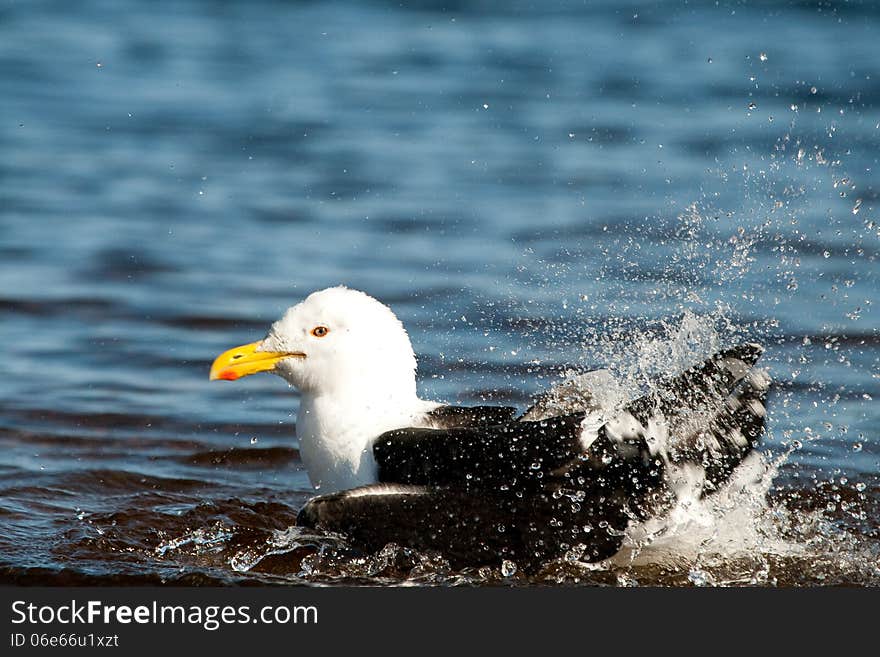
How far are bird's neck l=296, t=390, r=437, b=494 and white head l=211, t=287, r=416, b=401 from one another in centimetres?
3

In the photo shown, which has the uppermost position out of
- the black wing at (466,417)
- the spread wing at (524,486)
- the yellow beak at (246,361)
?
the yellow beak at (246,361)

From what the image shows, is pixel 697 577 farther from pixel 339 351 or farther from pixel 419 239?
pixel 419 239

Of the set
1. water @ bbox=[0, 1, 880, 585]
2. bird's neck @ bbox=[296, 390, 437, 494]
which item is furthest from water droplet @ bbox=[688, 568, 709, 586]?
bird's neck @ bbox=[296, 390, 437, 494]

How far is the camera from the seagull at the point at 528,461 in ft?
19.8

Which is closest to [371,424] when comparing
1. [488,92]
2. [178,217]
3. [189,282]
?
[189,282]

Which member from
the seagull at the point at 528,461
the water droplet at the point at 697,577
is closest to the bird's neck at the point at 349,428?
the seagull at the point at 528,461

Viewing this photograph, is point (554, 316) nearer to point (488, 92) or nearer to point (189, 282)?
point (189, 282)

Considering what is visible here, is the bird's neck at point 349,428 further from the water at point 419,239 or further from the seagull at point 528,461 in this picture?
the water at point 419,239

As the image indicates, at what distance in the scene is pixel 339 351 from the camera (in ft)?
22.1

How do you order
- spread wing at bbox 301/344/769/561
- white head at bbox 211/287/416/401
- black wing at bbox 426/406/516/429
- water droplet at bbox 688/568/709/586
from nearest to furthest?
1. spread wing at bbox 301/344/769/561
2. water droplet at bbox 688/568/709/586
3. black wing at bbox 426/406/516/429
4. white head at bbox 211/287/416/401

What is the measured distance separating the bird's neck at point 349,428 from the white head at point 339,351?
0.03 m

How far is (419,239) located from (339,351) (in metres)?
5.12

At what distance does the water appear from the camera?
23.2ft

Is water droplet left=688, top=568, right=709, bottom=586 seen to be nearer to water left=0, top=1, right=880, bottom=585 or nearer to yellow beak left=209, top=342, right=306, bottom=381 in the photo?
water left=0, top=1, right=880, bottom=585
